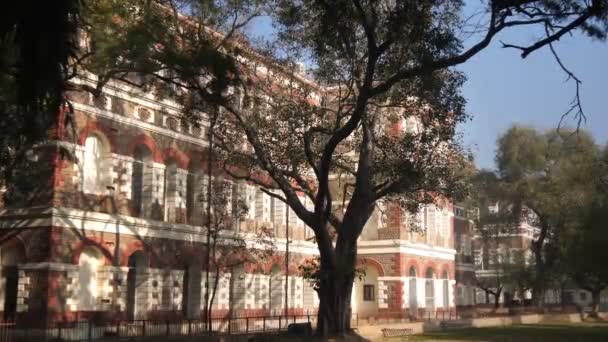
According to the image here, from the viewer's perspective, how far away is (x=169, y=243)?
31.4 meters

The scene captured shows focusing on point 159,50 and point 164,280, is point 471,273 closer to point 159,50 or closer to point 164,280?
point 164,280

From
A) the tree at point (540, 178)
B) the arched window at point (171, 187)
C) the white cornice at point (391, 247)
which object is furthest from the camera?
the tree at point (540, 178)

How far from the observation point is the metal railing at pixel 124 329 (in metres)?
25.7

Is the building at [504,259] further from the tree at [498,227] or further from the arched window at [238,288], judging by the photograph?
the arched window at [238,288]

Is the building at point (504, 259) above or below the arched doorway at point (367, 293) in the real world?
above

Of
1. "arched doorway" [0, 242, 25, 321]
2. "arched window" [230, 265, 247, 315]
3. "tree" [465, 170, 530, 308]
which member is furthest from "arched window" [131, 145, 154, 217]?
"tree" [465, 170, 530, 308]

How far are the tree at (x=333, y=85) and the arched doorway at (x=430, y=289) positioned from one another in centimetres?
1915

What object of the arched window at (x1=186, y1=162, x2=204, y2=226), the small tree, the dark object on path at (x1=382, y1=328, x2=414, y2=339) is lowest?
the dark object on path at (x1=382, y1=328, x2=414, y2=339)

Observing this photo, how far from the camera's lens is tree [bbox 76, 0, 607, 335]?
1942cm

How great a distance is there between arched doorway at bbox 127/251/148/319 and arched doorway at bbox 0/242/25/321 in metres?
4.28

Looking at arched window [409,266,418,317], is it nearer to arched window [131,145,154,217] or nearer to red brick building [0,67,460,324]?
red brick building [0,67,460,324]

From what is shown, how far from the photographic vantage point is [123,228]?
29203 mm

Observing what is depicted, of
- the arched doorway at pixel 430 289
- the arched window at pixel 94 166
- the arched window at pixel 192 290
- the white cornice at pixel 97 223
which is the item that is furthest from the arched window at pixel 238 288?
the arched doorway at pixel 430 289

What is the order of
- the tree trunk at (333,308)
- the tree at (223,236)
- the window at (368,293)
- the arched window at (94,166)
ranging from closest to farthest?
1. the tree trunk at (333,308)
2. the arched window at (94,166)
3. the tree at (223,236)
4. the window at (368,293)
